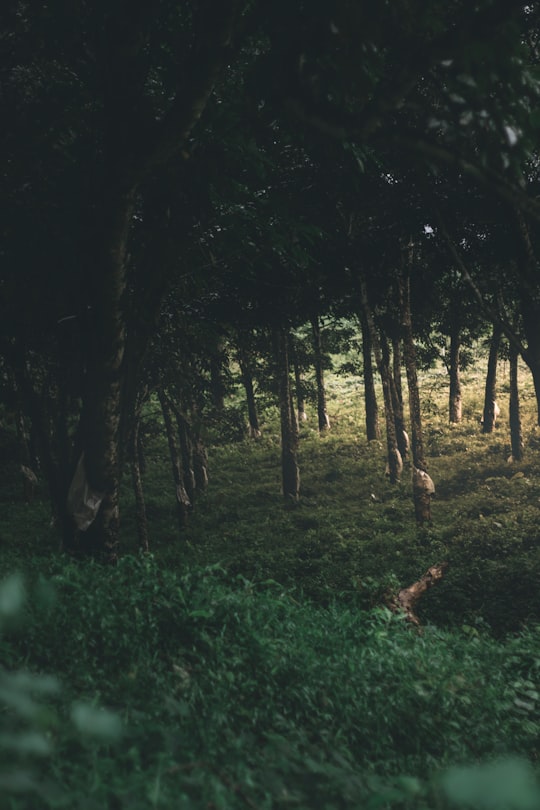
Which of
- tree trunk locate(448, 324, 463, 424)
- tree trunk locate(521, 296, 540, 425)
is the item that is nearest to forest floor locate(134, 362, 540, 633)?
tree trunk locate(448, 324, 463, 424)

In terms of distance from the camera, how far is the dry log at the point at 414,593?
873cm

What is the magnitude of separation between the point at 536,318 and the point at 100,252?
8480 millimetres

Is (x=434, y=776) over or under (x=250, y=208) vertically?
under

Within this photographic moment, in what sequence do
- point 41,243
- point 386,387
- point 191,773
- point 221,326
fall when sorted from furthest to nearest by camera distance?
point 386,387 → point 221,326 → point 41,243 → point 191,773

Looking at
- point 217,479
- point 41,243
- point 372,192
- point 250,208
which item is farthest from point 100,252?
point 217,479

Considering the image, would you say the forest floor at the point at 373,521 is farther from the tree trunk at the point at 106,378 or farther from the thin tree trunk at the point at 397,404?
the tree trunk at the point at 106,378

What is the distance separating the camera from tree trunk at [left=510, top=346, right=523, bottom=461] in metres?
22.2

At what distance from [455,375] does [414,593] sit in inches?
719

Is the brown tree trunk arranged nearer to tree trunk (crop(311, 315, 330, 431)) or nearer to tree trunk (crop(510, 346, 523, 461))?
tree trunk (crop(311, 315, 330, 431))

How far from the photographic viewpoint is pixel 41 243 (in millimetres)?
7789

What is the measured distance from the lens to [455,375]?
87.4 ft

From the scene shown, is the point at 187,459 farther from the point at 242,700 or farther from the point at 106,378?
the point at 242,700

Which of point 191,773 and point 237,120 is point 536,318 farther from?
point 191,773

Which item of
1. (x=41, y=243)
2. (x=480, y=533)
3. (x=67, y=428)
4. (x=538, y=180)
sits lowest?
(x=480, y=533)
